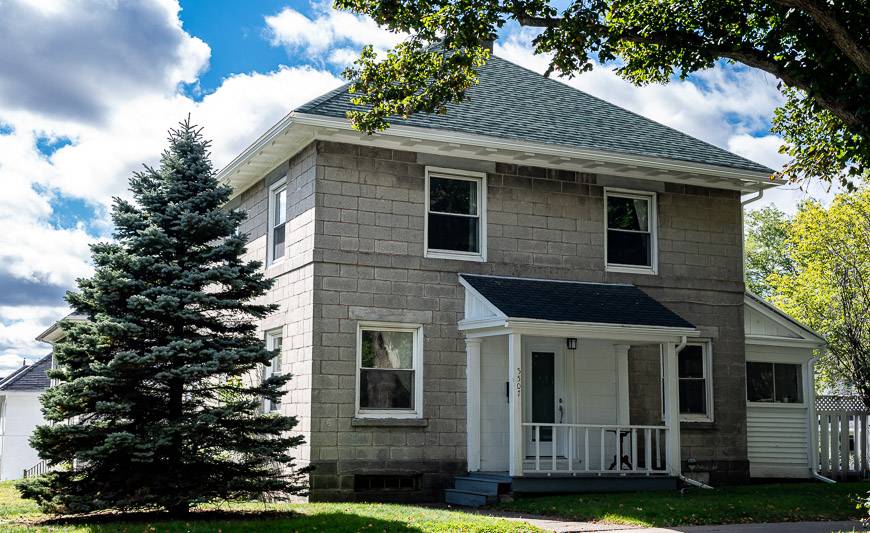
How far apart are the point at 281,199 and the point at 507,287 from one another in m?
4.71

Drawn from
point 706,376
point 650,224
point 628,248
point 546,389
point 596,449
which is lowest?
point 596,449

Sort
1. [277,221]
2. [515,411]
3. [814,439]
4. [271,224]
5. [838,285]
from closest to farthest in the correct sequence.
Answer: [515,411] → [277,221] → [271,224] → [814,439] → [838,285]

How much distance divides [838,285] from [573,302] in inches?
548

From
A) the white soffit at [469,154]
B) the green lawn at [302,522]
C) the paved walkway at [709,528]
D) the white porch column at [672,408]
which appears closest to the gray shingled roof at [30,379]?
the white soffit at [469,154]

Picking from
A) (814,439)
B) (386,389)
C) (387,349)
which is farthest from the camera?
(814,439)

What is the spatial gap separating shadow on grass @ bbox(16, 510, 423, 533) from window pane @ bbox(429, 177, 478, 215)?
253 inches

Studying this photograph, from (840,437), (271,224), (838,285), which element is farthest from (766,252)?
(271,224)

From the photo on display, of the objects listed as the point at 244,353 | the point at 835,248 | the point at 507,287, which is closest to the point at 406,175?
the point at 507,287

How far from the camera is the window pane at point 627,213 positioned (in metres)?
19.2

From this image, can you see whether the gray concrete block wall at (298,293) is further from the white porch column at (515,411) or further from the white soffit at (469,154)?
the white porch column at (515,411)

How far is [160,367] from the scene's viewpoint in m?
13.4

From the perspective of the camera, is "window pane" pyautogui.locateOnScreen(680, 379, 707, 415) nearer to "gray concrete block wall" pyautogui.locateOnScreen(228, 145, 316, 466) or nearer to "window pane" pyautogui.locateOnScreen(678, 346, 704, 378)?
"window pane" pyautogui.locateOnScreen(678, 346, 704, 378)

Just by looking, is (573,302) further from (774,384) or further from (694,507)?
(774,384)

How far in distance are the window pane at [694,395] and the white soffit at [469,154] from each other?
4.01 metres
